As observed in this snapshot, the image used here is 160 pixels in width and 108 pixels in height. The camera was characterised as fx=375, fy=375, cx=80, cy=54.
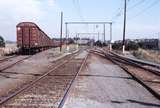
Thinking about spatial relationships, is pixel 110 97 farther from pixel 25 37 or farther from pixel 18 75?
pixel 25 37

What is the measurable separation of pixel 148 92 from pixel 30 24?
3846cm

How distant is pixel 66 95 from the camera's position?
13.0 metres

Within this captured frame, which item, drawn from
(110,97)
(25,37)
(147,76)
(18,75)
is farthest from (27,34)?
(110,97)

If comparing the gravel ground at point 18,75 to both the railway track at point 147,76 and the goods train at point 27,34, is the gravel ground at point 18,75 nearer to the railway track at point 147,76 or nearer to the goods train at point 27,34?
the railway track at point 147,76

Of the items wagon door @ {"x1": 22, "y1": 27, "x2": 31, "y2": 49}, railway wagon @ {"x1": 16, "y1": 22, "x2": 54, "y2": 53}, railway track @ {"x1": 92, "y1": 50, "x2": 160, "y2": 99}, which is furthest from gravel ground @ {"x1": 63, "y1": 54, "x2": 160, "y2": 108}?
wagon door @ {"x1": 22, "y1": 27, "x2": 31, "y2": 49}

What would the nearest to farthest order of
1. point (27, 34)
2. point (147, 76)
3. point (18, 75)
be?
point (18, 75)
point (147, 76)
point (27, 34)

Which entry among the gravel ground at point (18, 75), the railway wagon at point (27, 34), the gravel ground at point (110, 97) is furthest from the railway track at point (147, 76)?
the railway wagon at point (27, 34)

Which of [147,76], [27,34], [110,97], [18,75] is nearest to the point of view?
[110,97]

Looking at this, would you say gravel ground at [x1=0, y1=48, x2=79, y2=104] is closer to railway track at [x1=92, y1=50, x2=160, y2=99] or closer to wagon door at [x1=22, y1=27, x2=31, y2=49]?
railway track at [x1=92, y1=50, x2=160, y2=99]

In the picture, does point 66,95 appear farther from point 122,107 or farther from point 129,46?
point 129,46

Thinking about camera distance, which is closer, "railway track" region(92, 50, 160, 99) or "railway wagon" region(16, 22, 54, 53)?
"railway track" region(92, 50, 160, 99)

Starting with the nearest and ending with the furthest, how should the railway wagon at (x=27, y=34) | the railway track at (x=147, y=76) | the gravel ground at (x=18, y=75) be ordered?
1. the railway track at (x=147, y=76)
2. the gravel ground at (x=18, y=75)
3. the railway wagon at (x=27, y=34)

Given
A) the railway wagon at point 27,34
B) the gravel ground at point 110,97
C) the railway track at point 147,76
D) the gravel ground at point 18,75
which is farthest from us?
the railway wagon at point 27,34

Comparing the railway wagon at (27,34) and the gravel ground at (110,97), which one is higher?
the railway wagon at (27,34)
